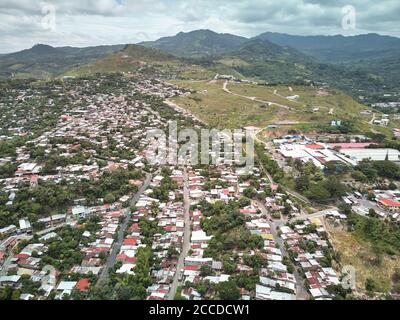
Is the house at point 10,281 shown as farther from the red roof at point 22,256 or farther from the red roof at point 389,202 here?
the red roof at point 389,202

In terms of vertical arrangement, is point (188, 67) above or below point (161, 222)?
above

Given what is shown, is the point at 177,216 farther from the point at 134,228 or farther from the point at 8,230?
the point at 8,230

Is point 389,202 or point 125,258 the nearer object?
point 125,258

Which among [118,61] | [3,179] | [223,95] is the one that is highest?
[118,61]

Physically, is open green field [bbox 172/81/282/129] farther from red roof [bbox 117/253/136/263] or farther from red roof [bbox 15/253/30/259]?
red roof [bbox 15/253/30/259]

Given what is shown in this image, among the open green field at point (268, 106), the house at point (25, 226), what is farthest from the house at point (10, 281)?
the open green field at point (268, 106)

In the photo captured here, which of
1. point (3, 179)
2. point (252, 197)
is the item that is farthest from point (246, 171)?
point (3, 179)

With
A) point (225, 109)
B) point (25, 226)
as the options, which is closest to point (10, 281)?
point (25, 226)

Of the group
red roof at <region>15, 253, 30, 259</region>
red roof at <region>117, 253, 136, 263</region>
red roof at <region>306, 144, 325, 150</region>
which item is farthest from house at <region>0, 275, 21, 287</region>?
red roof at <region>306, 144, 325, 150</region>
